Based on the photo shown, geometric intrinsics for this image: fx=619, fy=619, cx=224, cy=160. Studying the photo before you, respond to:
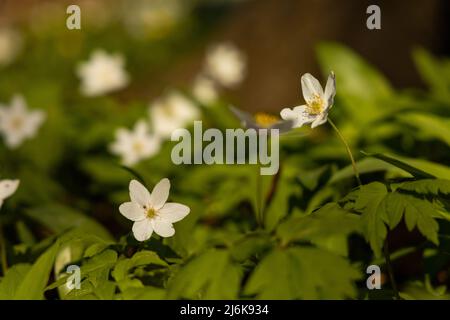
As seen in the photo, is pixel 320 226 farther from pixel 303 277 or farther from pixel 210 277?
pixel 210 277

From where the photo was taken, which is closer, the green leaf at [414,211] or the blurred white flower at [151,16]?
the green leaf at [414,211]

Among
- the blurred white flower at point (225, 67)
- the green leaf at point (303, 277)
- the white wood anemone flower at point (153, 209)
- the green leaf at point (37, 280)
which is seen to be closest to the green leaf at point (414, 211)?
the green leaf at point (303, 277)

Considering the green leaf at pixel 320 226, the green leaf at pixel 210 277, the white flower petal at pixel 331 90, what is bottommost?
the green leaf at pixel 210 277

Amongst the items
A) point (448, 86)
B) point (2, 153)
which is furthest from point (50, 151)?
point (448, 86)

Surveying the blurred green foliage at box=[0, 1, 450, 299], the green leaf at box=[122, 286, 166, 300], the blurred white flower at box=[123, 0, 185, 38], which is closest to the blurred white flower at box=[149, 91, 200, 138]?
the blurred green foliage at box=[0, 1, 450, 299]

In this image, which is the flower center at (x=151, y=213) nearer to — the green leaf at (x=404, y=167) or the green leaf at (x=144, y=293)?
the green leaf at (x=144, y=293)
